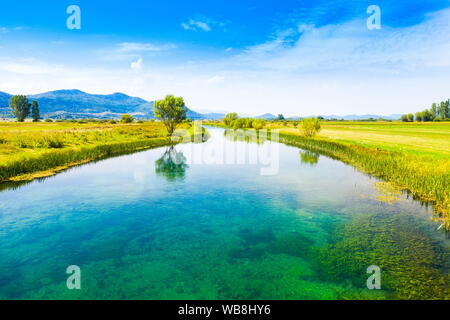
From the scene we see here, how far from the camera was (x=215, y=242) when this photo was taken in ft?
38.5

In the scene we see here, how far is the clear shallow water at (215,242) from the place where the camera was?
8.25 meters

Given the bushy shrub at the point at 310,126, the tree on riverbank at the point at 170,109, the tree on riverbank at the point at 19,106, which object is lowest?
the bushy shrub at the point at 310,126

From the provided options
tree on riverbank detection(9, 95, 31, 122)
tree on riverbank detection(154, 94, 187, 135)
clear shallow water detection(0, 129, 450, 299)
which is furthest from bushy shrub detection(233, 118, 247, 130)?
tree on riverbank detection(9, 95, 31, 122)

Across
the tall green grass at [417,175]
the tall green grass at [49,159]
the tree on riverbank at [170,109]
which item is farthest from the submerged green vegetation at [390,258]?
the tree on riverbank at [170,109]

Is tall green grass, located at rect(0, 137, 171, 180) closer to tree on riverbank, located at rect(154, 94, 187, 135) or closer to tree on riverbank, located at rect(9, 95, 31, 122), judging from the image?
tree on riverbank, located at rect(154, 94, 187, 135)

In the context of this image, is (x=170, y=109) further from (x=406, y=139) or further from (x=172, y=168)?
(x=406, y=139)

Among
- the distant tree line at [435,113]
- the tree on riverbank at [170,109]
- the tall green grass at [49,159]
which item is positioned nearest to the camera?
the tall green grass at [49,159]

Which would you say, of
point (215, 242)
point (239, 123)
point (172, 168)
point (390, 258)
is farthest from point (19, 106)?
point (390, 258)

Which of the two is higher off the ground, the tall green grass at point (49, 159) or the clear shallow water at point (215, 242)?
the tall green grass at point (49, 159)

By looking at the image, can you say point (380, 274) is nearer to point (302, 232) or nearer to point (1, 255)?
point (302, 232)

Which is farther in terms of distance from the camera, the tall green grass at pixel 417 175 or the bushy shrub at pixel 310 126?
the bushy shrub at pixel 310 126

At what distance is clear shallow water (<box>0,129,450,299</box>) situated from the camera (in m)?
8.25

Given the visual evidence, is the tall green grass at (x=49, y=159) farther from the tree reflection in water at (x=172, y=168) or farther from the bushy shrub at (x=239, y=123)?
the bushy shrub at (x=239, y=123)
